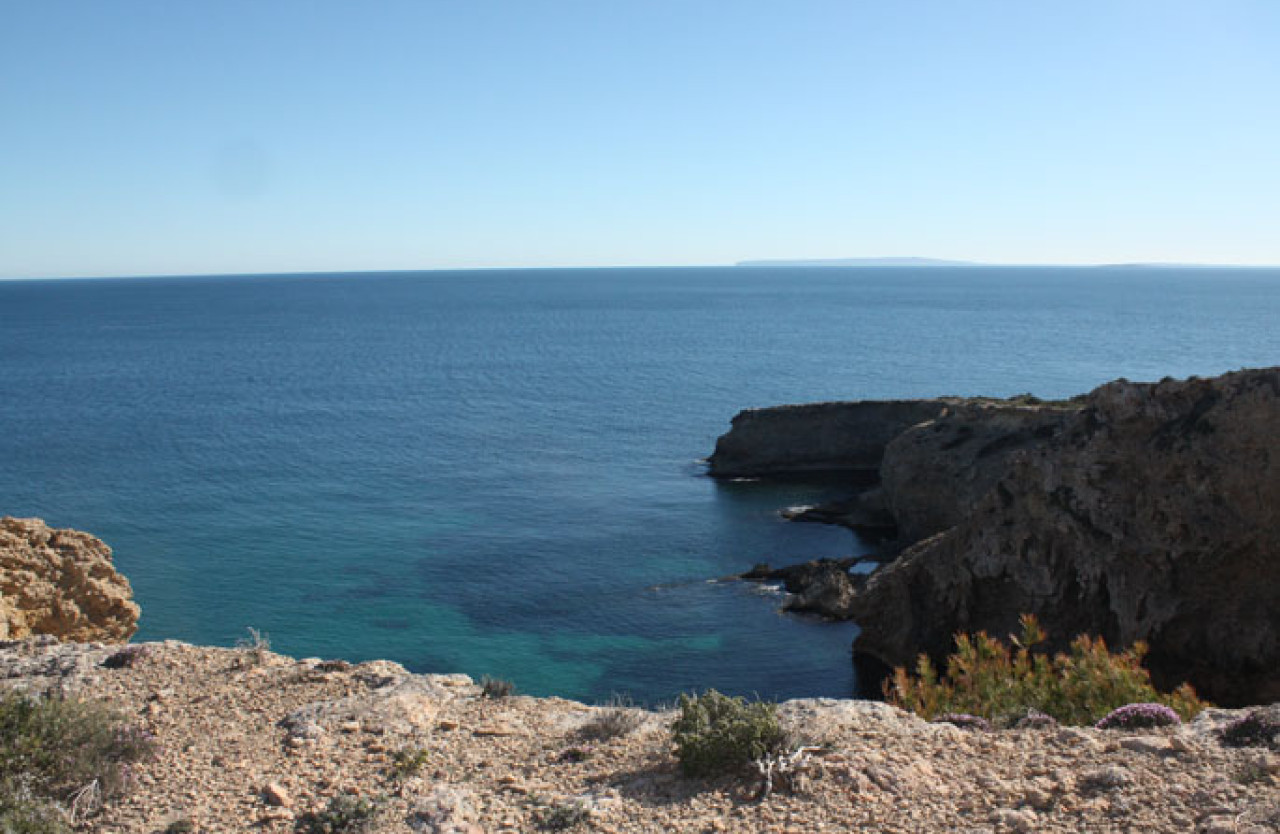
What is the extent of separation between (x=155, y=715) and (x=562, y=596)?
27.2 m

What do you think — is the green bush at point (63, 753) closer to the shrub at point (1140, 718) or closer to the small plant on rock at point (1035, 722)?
the small plant on rock at point (1035, 722)

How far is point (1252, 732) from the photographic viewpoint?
11492 mm

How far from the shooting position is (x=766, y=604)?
1575 inches

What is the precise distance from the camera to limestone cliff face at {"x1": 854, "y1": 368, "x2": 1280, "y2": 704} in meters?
23.5

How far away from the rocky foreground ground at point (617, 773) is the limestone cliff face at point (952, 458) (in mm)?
35238

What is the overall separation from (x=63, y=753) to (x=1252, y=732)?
1433 centimetres

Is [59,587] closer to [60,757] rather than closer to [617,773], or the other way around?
[60,757]

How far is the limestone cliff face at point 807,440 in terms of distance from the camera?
6631 cm

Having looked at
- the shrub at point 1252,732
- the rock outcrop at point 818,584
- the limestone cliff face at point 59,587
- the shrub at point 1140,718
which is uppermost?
the shrub at point 1252,732

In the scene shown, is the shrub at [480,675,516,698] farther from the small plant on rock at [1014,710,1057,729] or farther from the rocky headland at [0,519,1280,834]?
the small plant on rock at [1014,710,1057,729]

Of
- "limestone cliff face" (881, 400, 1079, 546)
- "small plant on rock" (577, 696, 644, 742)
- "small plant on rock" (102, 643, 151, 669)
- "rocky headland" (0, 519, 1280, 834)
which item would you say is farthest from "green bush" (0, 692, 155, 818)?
"limestone cliff face" (881, 400, 1079, 546)

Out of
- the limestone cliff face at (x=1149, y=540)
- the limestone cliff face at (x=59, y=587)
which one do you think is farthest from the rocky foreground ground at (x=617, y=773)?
the limestone cliff face at (x=1149, y=540)

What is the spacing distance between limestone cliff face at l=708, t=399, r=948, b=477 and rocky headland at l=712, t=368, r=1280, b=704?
33.0m

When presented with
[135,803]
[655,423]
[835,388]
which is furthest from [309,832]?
[835,388]
